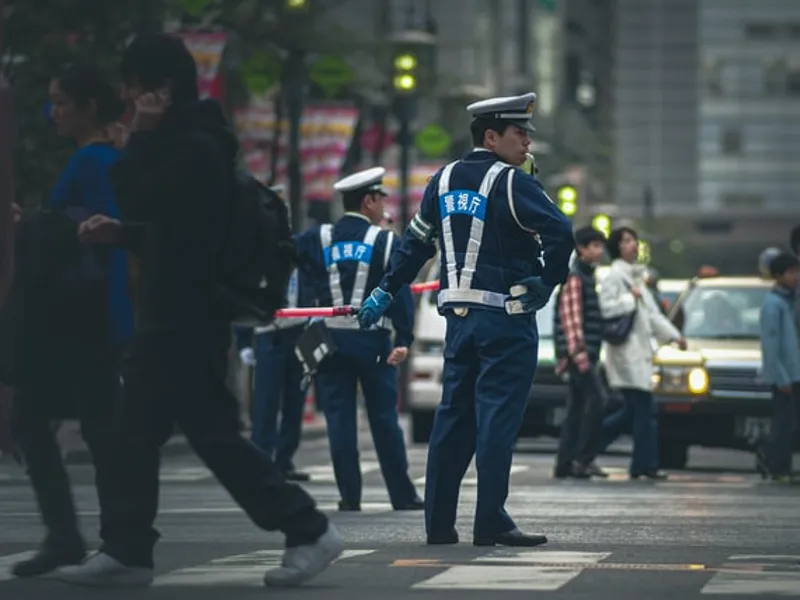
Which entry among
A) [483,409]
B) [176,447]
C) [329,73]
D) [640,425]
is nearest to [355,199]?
[483,409]

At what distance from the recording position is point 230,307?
8406 mm

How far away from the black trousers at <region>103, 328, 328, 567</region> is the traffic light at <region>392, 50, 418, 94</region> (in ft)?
84.5

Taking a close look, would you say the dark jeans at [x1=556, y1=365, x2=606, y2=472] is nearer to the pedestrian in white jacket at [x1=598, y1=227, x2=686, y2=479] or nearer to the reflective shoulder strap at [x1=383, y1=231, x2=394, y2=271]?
the pedestrian in white jacket at [x1=598, y1=227, x2=686, y2=479]

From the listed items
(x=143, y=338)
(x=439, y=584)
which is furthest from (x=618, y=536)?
(x=143, y=338)

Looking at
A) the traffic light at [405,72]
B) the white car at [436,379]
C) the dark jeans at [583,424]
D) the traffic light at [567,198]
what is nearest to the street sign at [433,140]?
the traffic light at [405,72]

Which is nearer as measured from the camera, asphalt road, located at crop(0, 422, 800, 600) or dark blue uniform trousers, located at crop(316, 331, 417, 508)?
asphalt road, located at crop(0, 422, 800, 600)

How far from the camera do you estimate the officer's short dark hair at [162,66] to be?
8.51 m

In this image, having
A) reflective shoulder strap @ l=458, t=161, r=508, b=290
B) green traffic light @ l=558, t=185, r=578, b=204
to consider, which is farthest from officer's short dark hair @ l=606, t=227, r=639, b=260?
green traffic light @ l=558, t=185, r=578, b=204

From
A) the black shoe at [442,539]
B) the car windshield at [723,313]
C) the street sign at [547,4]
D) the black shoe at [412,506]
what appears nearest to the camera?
the black shoe at [442,539]

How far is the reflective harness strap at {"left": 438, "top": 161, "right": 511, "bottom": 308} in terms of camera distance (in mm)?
10773

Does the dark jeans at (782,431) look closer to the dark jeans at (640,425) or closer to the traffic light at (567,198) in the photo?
the dark jeans at (640,425)

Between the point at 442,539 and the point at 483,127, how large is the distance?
175 cm

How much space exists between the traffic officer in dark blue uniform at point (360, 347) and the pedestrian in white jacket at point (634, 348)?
14.2 feet

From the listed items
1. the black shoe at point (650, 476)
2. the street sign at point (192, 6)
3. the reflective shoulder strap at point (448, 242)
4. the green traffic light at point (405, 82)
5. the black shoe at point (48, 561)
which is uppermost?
the street sign at point (192, 6)
